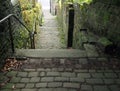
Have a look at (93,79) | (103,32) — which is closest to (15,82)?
(93,79)

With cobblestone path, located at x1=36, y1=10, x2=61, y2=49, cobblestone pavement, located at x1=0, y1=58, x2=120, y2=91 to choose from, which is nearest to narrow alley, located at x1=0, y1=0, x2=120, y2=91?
cobblestone pavement, located at x1=0, y1=58, x2=120, y2=91

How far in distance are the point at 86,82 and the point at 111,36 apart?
179cm

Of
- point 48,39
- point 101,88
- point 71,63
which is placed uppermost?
point 71,63

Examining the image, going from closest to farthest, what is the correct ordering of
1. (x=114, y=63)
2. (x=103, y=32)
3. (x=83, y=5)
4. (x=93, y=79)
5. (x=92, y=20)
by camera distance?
(x=93, y=79)
(x=114, y=63)
(x=103, y=32)
(x=92, y=20)
(x=83, y=5)

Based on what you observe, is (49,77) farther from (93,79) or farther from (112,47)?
(112,47)

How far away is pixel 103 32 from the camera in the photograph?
5.45 metres

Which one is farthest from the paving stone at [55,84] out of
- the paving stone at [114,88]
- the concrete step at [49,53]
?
the concrete step at [49,53]

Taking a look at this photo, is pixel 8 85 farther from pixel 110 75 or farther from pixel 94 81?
pixel 110 75

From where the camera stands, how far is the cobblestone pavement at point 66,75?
3.44 m

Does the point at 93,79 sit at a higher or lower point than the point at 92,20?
lower

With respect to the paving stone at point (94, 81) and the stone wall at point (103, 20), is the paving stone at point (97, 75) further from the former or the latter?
the stone wall at point (103, 20)

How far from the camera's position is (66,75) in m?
3.83

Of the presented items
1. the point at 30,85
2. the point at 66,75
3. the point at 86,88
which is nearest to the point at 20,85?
the point at 30,85

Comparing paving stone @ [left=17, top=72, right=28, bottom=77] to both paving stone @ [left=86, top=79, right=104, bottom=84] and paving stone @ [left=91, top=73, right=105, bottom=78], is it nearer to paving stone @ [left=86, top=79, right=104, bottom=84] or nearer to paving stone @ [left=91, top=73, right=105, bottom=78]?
paving stone @ [left=86, top=79, right=104, bottom=84]
